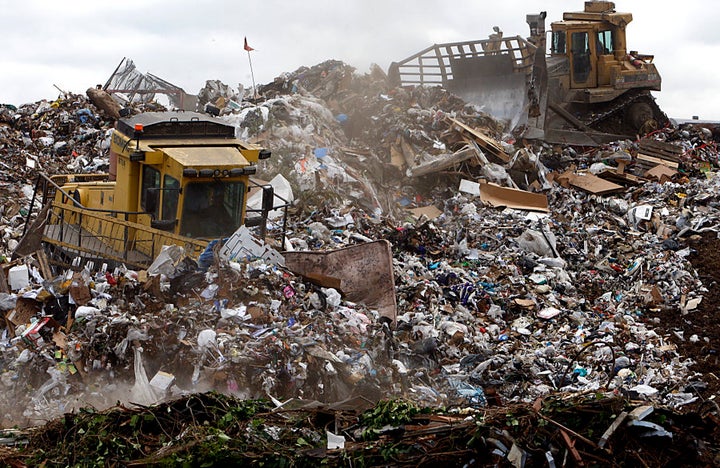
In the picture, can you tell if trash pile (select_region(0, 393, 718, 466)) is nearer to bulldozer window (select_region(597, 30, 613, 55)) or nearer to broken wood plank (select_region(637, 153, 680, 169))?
broken wood plank (select_region(637, 153, 680, 169))

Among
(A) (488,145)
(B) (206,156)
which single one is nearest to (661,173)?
(A) (488,145)

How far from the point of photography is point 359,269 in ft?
27.9

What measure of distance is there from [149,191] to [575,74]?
510 inches

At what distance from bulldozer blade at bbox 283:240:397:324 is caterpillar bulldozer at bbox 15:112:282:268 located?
1.96 feet

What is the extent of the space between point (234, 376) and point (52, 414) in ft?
4.32

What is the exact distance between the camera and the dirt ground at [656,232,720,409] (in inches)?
311

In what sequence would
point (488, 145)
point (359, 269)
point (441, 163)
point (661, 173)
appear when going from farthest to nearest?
point (488, 145) → point (661, 173) → point (441, 163) → point (359, 269)

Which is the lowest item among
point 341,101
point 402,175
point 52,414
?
point 52,414

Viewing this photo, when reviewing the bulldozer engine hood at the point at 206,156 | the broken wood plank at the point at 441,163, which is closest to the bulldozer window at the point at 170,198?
the bulldozer engine hood at the point at 206,156

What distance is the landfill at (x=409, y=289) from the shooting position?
6434 mm

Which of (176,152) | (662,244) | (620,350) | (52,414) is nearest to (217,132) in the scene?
(176,152)

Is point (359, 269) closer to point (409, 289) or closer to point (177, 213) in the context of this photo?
point (409, 289)

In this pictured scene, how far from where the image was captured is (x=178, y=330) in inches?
269

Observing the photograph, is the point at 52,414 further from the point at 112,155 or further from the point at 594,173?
the point at 594,173
